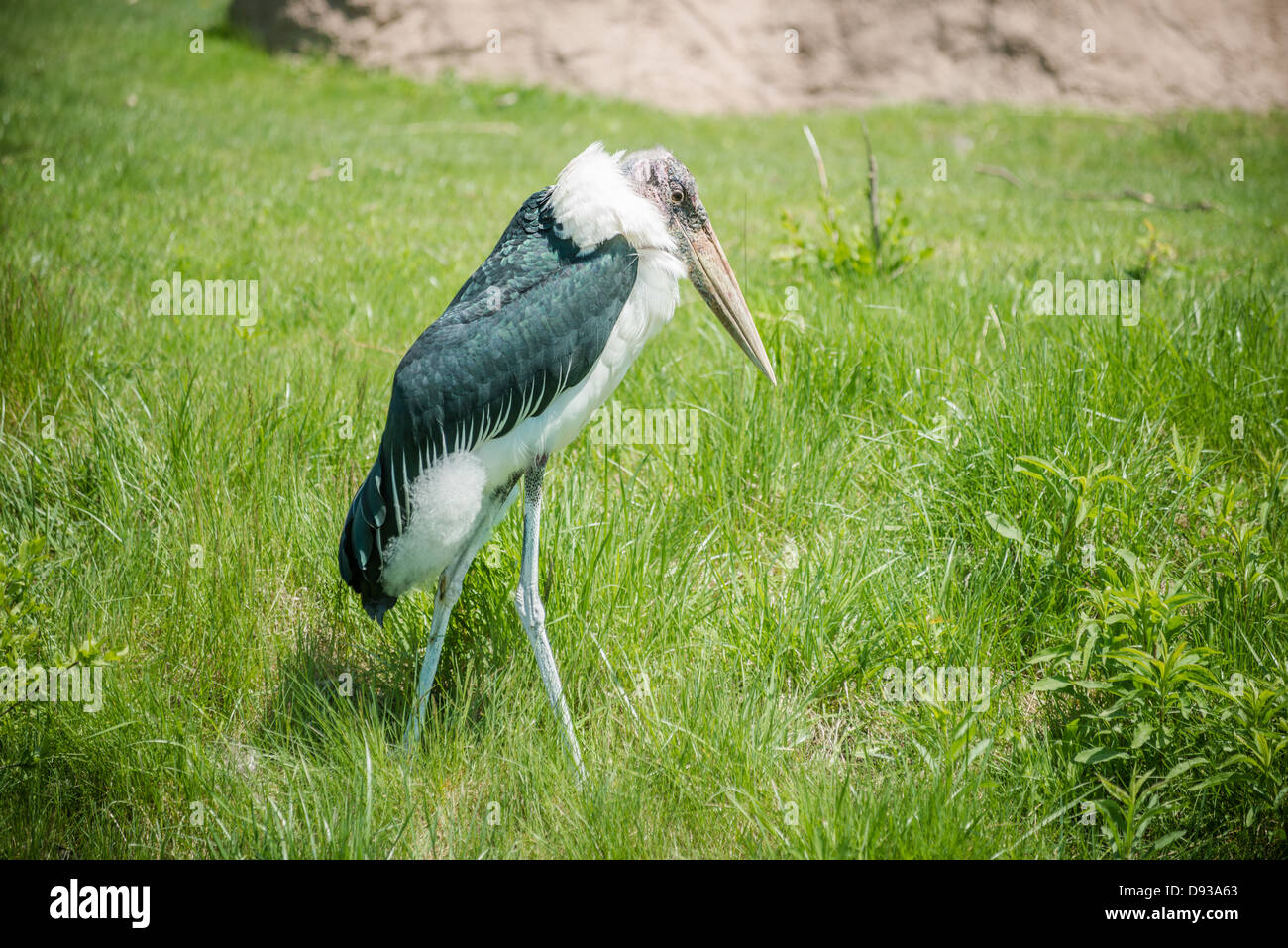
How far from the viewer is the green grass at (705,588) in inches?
97.2

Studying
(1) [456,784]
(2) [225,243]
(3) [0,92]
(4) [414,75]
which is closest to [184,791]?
(1) [456,784]

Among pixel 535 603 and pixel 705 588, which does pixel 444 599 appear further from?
pixel 705 588

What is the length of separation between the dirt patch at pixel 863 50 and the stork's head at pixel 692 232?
11.0m

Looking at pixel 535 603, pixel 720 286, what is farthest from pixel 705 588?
pixel 720 286

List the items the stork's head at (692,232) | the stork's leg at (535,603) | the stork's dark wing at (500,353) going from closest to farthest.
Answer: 1. the stork's dark wing at (500,353)
2. the stork's head at (692,232)
3. the stork's leg at (535,603)

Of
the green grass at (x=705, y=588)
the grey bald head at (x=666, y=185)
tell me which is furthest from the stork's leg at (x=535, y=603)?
the grey bald head at (x=666, y=185)

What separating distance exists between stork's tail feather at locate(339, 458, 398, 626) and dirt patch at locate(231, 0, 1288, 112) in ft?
37.0

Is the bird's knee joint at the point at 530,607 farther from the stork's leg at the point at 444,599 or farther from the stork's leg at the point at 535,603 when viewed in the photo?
the stork's leg at the point at 444,599

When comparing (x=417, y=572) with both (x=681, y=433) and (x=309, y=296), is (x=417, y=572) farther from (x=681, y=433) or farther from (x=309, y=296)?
(x=309, y=296)

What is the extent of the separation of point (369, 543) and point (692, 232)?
118 centimetres

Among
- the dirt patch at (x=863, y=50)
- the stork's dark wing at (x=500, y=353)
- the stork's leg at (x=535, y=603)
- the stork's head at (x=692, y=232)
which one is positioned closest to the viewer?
the stork's dark wing at (x=500, y=353)

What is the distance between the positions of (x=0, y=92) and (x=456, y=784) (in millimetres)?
9488

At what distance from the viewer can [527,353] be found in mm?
2408

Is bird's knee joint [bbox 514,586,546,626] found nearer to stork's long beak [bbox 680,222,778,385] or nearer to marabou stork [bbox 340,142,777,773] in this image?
marabou stork [bbox 340,142,777,773]
